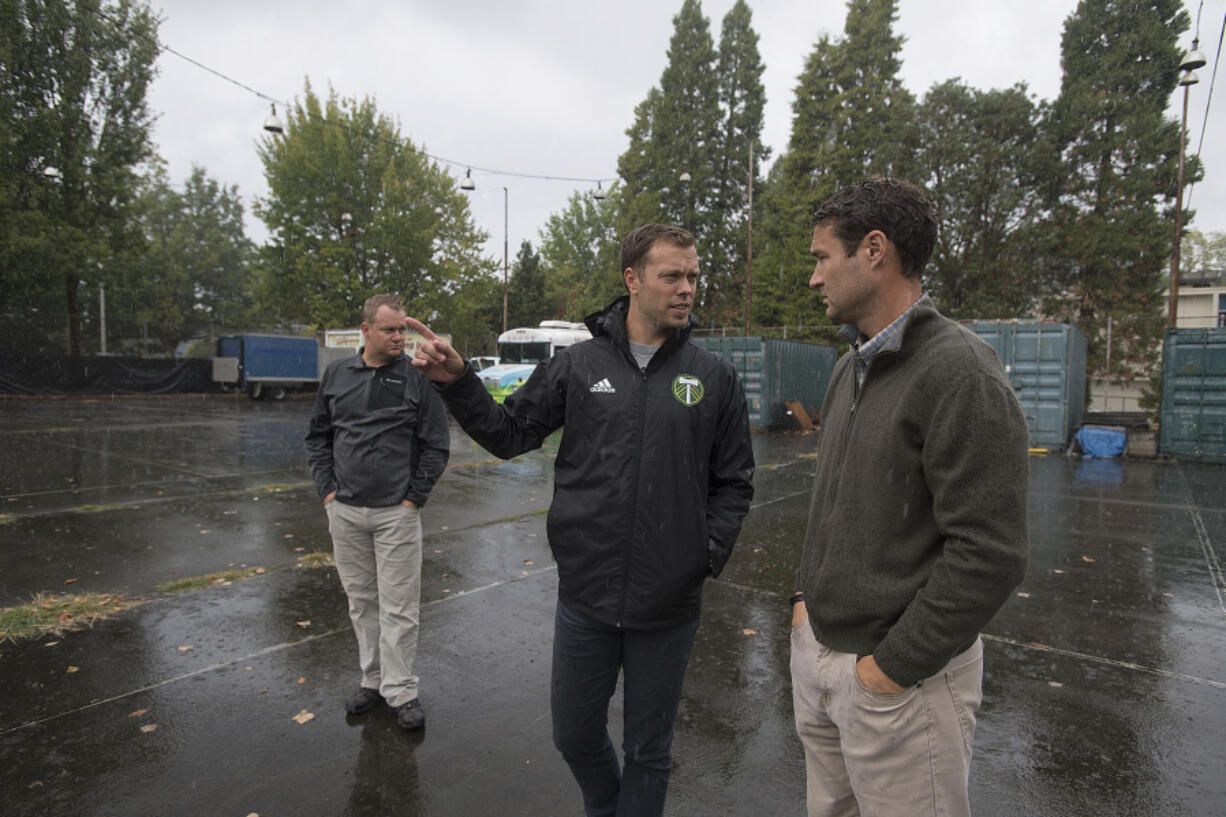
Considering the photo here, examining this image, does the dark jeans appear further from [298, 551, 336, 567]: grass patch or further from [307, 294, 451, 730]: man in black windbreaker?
[298, 551, 336, 567]: grass patch

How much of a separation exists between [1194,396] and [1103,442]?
1.76m

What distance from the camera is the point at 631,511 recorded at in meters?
2.25

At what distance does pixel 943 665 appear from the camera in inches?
59.9

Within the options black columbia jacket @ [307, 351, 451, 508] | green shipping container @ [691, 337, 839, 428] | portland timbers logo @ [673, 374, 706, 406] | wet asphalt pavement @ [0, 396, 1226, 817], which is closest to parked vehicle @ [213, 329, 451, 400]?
green shipping container @ [691, 337, 839, 428]

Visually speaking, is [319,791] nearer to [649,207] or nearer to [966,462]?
[966,462]

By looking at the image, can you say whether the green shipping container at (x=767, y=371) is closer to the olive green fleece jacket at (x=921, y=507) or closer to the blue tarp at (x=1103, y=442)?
the blue tarp at (x=1103, y=442)

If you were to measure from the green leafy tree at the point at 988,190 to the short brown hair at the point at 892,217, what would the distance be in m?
26.7

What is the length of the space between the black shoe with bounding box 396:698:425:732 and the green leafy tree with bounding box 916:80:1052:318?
1049 inches

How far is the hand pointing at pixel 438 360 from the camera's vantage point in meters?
2.15

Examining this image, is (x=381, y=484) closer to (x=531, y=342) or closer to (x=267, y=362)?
(x=531, y=342)

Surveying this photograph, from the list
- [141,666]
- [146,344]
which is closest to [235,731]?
[141,666]

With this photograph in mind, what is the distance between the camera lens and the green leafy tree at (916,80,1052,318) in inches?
991

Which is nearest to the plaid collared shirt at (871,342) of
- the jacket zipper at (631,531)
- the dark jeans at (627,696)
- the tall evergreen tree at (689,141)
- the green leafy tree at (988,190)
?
the jacket zipper at (631,531)

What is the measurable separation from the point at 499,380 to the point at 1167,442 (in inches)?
714
